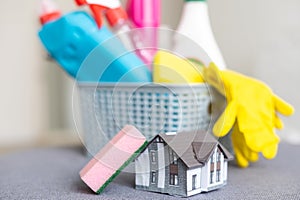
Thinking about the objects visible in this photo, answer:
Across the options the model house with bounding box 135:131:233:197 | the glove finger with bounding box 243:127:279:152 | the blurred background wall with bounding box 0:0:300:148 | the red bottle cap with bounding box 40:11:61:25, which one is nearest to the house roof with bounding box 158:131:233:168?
the model house with bounding box 135:131:233:197

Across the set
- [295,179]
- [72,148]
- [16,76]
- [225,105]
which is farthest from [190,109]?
[16,76]

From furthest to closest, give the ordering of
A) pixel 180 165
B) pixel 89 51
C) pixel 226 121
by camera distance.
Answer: pixel 89 51
pixel 226 121
pixel 180 165

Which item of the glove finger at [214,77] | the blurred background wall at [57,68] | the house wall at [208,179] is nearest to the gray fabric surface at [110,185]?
the house wall at [208,179]

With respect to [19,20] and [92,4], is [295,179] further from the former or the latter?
[19,20]

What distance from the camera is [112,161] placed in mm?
446

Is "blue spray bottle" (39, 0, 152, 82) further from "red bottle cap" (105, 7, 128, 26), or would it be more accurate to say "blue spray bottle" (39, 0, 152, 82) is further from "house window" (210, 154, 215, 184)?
"house window" (210, 154, 215, 184)

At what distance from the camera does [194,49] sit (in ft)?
1.97

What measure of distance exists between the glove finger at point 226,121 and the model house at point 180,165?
54 mm

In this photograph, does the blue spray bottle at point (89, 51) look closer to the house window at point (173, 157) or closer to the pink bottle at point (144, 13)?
the pink bottle at point (144, 13)

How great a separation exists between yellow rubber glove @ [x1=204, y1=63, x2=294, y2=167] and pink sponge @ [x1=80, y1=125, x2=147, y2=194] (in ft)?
0.45

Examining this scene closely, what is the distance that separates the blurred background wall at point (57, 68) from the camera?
2.84 ft

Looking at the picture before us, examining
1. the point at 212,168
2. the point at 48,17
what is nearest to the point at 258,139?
the point at 212,168

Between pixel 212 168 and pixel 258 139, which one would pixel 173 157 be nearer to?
pixel 212 168

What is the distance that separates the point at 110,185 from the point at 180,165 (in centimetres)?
10
